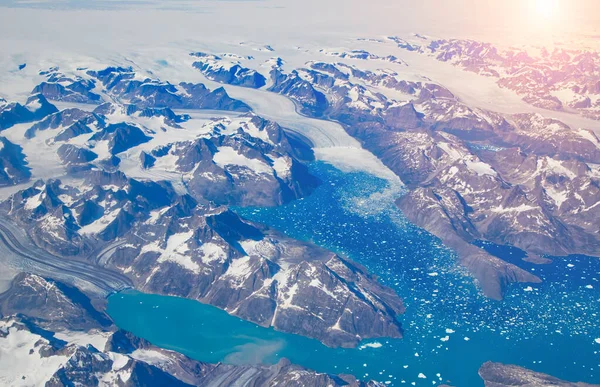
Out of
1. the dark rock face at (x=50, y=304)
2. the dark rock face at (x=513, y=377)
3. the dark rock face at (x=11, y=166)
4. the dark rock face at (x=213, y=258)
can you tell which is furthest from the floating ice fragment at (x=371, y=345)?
the dark rock face at (x=11, y=166)

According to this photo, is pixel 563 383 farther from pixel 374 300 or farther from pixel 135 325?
pixel 135 325

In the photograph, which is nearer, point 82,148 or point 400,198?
point 400,198

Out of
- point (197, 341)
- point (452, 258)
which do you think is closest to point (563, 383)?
point (452, 258)

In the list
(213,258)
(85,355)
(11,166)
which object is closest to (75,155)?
(11,166)

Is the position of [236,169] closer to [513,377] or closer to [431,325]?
[431,325]

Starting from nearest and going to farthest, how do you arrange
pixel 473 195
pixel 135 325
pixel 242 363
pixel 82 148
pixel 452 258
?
pixel 242 363 < pixel 135 325 < pixel 452 258 < pixel 473 195 < pixel 82 148

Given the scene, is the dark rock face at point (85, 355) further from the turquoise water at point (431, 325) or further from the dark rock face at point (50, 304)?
the turquoise water at point (431, 325)
